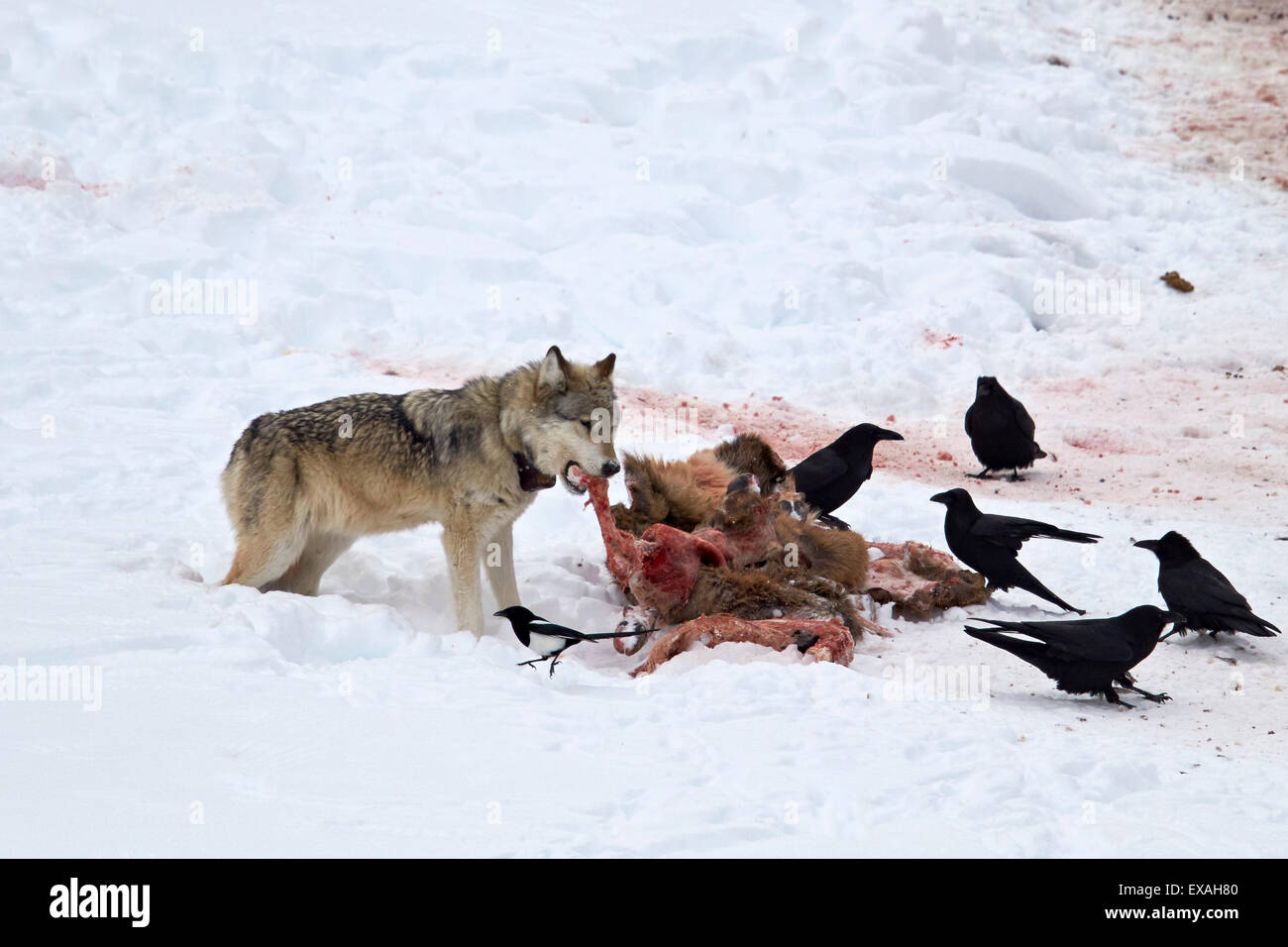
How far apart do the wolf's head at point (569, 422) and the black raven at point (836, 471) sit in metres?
2.08

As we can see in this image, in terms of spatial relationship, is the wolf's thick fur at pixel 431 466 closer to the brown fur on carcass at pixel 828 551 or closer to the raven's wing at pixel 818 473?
the brown fur on carcass at pixel 828 551

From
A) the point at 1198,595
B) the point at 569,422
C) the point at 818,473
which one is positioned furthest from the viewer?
the point at 818,473

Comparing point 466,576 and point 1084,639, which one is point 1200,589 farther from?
point 466,576

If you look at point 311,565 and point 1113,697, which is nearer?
point 1113,697

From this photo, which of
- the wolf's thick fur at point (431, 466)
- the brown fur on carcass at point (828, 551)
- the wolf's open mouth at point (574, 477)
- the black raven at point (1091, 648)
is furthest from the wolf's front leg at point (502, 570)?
the black raven at point (1091, 648)

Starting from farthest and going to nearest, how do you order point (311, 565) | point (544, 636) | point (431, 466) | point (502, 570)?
point (311, 565)
point (502, 570)
point (431, 466)
point (544, 636)

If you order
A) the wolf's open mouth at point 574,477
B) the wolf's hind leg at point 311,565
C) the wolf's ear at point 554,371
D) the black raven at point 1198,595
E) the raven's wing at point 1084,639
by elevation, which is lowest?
the wolf's hind leg at point 311,565

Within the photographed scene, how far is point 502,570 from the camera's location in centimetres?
718

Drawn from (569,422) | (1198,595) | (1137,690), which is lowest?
(1137,690)

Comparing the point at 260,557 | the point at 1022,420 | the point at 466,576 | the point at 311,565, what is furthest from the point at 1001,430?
the point at 260,557

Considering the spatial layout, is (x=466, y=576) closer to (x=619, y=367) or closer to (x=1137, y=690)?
(x=1137, y=690)

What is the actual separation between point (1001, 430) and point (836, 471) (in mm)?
3044

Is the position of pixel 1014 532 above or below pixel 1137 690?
above

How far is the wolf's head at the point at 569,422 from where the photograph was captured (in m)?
6.65
